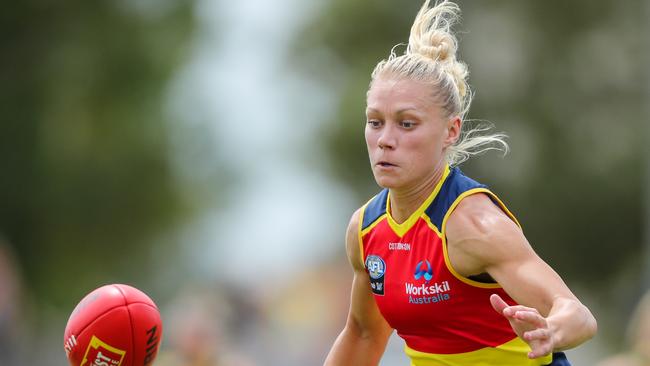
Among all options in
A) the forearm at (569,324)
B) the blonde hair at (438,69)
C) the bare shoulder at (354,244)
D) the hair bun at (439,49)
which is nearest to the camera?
the forearm at (569,324)

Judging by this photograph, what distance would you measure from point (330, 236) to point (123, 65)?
19.0 feet

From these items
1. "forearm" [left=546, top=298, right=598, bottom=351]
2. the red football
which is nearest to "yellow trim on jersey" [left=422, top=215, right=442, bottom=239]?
"forearm" [left=546, top=298, right=598, bottom=351]

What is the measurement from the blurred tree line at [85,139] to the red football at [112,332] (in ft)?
51.5

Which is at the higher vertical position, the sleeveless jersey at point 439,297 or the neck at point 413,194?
the neck at point 413,194

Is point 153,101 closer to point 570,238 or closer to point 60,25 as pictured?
point 60,25

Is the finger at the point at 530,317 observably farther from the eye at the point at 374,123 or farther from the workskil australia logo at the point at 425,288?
the eye at the point at 374,123

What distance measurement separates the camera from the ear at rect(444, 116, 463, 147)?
228 inches

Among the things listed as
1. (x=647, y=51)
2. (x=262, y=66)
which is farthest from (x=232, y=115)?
(x=647, y=51)

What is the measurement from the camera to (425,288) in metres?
5.49

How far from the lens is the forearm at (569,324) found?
4.73m

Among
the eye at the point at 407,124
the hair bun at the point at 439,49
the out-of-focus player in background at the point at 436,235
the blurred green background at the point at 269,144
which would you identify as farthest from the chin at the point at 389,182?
the blurred green background at the point at 269,144

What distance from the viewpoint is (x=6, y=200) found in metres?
21.6

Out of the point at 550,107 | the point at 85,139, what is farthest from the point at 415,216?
the point at 550,107

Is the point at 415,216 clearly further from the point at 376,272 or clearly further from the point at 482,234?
the point at 482,234
